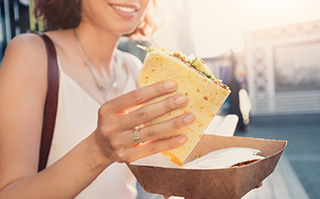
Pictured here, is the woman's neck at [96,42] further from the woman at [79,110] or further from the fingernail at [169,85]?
the fingernail at [169,85]

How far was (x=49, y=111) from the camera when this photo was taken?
123 cm

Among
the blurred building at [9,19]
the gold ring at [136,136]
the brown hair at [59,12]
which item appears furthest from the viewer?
the blurred building at [9,19]

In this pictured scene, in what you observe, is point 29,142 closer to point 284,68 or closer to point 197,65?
point 197,65

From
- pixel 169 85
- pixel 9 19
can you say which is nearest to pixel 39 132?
pixel 169 85

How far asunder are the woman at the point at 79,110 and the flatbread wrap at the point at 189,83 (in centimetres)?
12

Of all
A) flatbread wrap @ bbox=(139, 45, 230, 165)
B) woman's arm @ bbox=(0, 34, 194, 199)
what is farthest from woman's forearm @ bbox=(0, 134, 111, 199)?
flatbread wrap @ bbox=(139, 45, 230, 165)

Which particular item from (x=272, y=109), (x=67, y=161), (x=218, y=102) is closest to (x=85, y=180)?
(x=67, y=161)

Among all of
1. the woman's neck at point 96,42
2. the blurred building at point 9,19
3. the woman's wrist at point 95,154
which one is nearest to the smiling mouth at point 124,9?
the woman's neck at point 96,42

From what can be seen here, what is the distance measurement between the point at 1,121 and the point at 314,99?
35.1ft

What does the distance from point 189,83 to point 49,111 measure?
2.14 feet

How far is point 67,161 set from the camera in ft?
3.31

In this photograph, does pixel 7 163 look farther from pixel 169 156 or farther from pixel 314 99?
pixel 314 99

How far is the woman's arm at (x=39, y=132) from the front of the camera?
89 centimetres

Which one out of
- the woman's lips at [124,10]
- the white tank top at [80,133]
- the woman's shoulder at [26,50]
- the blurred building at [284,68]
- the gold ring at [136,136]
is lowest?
the blurred building at [284,68]
